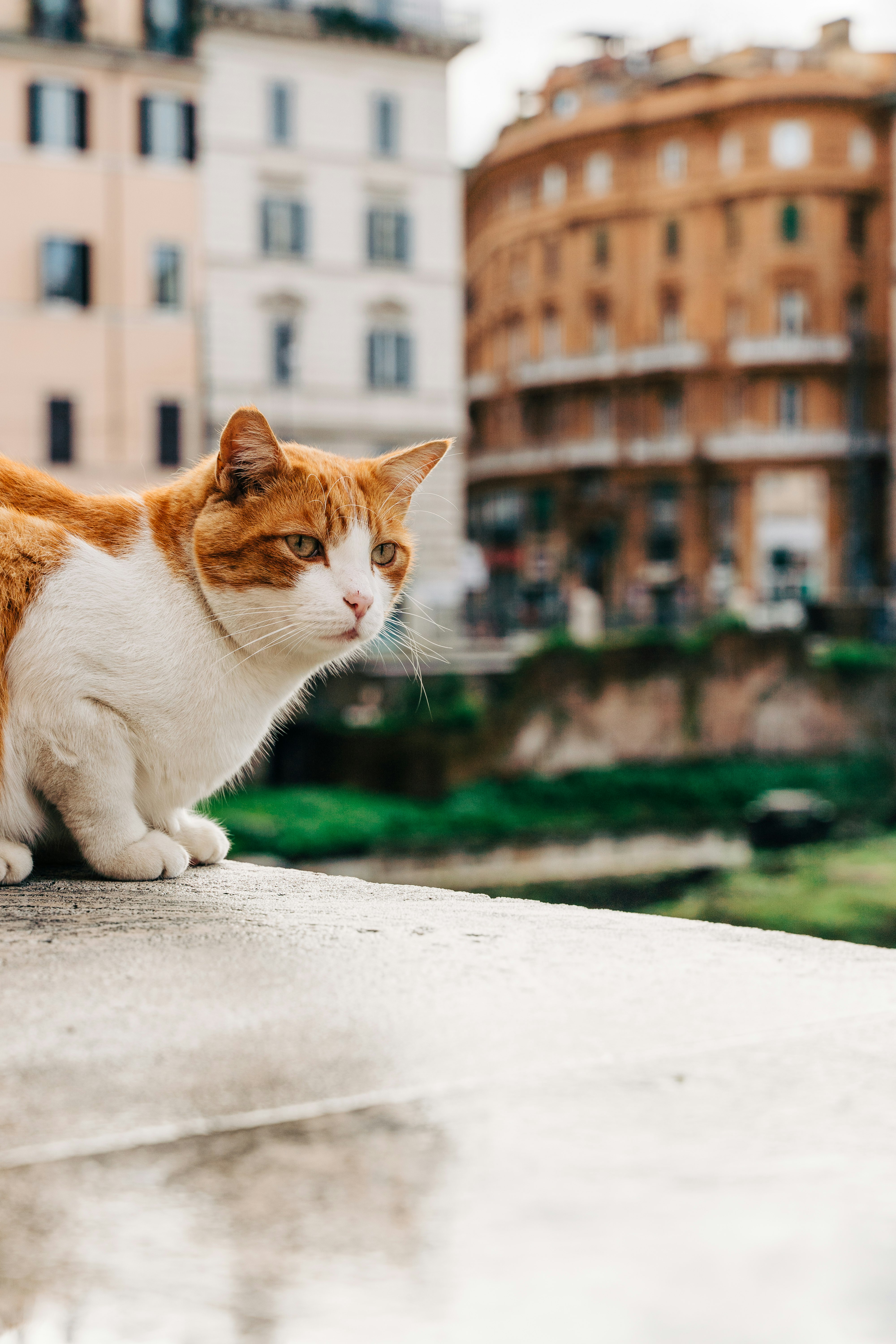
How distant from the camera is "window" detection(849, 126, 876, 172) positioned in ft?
108

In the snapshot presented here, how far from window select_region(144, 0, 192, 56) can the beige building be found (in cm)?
2

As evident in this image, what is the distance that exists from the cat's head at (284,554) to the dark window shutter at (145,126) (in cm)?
2063

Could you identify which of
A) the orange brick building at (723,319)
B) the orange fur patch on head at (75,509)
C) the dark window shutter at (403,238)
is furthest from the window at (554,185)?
the orange fur patch on head at (75,509)

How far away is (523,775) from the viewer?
770 inches

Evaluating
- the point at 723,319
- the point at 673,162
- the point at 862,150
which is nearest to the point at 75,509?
the point at 723,319

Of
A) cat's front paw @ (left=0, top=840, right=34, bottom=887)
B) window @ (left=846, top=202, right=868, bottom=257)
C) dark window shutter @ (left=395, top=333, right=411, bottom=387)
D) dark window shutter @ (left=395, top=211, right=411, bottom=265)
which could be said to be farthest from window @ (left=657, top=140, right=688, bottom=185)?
cat's front paw @ (left=0, top=840, right=34, bottom=887)

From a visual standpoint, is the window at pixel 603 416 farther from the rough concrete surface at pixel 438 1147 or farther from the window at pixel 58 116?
the rough concrete surface at pixel 438 1147

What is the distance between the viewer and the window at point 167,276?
21.6 metres

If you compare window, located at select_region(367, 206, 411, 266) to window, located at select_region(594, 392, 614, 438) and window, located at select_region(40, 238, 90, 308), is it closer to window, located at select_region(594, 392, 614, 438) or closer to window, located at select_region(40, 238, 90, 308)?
window, located at select_region(40, 238, 90, 308)

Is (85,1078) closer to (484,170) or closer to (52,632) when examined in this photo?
(52,632)

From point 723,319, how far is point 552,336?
169 inches

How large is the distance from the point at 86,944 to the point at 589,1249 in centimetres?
101

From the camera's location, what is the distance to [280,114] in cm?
2294

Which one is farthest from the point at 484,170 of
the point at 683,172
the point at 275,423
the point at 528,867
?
the point at 528,867
